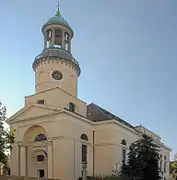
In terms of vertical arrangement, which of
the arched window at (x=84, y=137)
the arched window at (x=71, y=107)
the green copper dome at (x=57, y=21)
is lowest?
the arched window at (x=84, y=137)

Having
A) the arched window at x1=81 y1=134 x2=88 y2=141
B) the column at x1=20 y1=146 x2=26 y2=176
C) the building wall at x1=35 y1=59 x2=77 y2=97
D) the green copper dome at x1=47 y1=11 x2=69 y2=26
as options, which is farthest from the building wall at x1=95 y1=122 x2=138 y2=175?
the green copper dome at x1=47 y1=11 x2=69 y2=26

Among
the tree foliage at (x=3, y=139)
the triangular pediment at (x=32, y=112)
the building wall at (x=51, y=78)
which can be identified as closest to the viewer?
the tree foliage at (x=3, y=139)

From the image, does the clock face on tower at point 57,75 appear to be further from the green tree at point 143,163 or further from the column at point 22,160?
the green tree at point 143,163

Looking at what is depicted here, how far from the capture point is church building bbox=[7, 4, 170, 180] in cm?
2505

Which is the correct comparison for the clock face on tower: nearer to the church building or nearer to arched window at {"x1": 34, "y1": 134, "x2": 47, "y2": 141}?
the church building

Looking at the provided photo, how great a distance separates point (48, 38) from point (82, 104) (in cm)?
1121

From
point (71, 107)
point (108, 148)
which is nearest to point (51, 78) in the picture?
point (71, 107)

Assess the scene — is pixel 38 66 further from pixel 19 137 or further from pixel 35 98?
pixel 19 137

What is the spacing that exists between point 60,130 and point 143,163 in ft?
30.8

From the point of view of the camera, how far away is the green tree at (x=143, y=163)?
24516mm

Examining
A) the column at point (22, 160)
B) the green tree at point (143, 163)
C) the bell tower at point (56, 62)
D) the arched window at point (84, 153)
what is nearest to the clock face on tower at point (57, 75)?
the bell tower at point (56, 62)

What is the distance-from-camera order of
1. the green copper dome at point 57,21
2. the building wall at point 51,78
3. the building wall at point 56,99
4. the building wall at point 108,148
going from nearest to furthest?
1. the building wall at point 56,99
2. the building wall at point 108,148
3. the building wall at point 51,78
4. the green copper dome at point 57,21

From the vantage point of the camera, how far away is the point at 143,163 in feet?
81.3

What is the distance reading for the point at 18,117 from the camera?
29.1 meters
